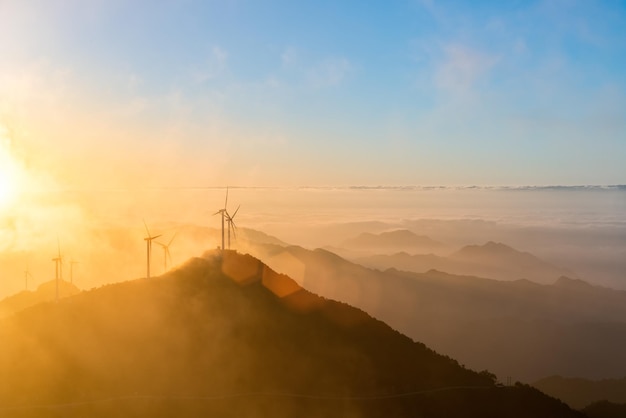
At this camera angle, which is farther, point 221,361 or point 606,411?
point 606,411

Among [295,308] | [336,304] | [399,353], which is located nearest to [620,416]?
[399,353]

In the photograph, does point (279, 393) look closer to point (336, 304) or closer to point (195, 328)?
point (195, 328)

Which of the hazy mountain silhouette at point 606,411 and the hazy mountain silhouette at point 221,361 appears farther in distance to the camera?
the hazy mountain silhouette at point 606,411

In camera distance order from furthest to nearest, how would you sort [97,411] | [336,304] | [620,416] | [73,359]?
[620,416], [336,304], [73,359], [97,411]

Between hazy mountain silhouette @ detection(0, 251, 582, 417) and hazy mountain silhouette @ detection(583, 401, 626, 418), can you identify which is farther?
hazy mountain silhouette @ detection(583, 401, 626, 418)

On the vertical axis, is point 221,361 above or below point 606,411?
above

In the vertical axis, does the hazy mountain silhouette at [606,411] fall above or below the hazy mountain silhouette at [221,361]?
below

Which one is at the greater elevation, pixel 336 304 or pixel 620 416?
pixel 336 304

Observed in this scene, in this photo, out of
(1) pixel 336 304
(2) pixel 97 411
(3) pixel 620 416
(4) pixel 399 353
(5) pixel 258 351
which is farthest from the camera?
(3) pixel 620 416
